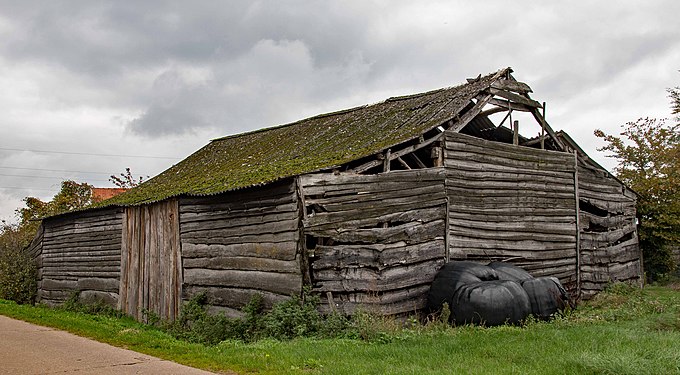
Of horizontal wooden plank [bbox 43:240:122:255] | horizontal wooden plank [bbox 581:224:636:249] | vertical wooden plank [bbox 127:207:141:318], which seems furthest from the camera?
Answer: horizontal wooden plank [bbox 43:240:122:255]

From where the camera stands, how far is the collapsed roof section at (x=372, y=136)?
13.0m

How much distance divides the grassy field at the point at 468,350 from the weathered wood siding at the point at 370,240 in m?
1.35

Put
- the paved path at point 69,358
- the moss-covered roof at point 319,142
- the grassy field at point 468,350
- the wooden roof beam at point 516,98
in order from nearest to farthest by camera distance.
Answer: the grassy field at point 468,350 < the paved path at point 69,358 < the moss-covered roof at point 319,142 < the wooden roof beam at point 516,98

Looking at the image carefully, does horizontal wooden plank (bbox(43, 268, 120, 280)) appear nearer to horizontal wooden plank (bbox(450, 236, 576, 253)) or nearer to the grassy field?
the grassy field

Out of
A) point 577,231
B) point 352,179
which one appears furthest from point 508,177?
point 352,179

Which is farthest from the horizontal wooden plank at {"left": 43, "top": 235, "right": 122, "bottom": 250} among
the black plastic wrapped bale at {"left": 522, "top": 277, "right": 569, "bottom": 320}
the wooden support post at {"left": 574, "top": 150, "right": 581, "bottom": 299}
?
the wooden support post at {"left": 574, "top": 150, "right": 581, "bottom": 299}

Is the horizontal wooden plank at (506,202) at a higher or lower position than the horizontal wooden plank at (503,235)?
higher

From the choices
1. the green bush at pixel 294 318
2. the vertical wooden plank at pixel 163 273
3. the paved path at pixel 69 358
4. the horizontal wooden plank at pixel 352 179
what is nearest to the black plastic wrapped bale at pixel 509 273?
the horizontal wooden plank at pixel 352 179

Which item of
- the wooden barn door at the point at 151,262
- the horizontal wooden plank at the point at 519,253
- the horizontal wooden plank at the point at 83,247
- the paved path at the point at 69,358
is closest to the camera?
the paved path at the point at 69,358

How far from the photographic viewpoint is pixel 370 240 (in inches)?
482

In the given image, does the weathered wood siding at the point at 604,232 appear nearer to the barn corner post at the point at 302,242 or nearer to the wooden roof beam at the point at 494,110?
the wooden roof beam at the point at 494,110

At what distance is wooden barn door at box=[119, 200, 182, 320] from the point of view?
49.9 ft

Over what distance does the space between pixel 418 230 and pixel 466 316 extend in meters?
2.25

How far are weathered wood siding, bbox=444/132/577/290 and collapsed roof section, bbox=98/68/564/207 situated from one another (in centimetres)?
68
